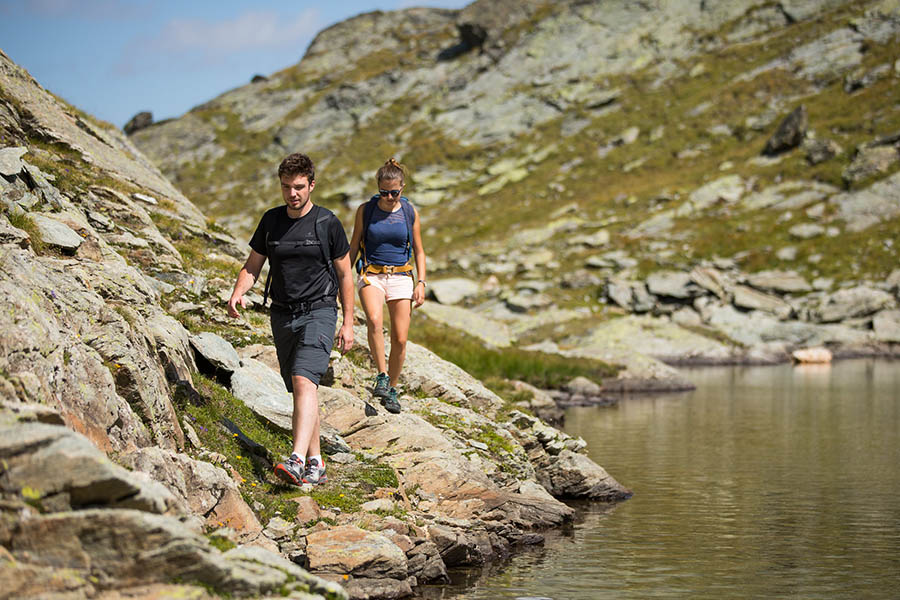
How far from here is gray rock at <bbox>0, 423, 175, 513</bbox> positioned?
19.0ft

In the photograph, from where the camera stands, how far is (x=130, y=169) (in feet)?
65.5

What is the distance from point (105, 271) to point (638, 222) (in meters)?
66.8

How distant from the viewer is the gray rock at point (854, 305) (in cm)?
5206

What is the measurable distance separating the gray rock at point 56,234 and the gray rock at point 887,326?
4877cm

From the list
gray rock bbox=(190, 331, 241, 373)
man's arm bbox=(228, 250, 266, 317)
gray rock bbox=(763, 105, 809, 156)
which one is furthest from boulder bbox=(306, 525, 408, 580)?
gray rock bbox=(763, 105, 809, 156)

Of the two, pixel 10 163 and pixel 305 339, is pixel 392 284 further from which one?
pixel 10 163

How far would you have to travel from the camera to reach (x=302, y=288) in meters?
9.90

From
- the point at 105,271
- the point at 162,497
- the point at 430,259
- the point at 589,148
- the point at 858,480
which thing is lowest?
the point at 858,480

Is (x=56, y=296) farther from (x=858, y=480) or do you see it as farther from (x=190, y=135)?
(x=190, y=135)

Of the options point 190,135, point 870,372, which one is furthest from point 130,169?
point 190,135

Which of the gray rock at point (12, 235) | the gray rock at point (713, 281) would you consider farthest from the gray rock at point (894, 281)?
the gray rock at point (12, 235)

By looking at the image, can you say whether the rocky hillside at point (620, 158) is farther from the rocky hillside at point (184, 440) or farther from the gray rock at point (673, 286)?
the rocky hillside at point (184, 440)

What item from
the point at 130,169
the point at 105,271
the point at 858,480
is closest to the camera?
the point at 105,271

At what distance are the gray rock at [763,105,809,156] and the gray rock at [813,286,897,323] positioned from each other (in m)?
29.2
